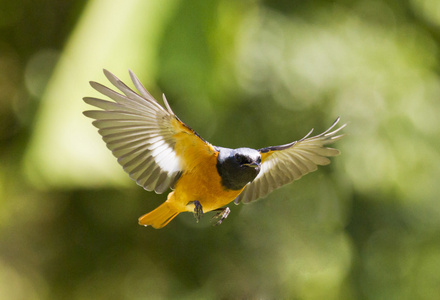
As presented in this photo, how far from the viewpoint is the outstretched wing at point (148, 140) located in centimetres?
168

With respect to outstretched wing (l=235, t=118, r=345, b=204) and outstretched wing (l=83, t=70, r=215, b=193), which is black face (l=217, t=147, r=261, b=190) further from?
outstretched wing (l=235, t=118, r=345, b=204)

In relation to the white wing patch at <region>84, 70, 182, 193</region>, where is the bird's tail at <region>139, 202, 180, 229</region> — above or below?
below

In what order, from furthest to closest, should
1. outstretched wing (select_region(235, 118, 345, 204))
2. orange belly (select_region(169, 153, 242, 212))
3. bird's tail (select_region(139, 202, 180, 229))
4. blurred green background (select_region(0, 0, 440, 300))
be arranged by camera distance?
A: blurred green background (select_region(0, 0, 440, 300))
outstretched wing (select_region(235, 118, 345, 204))
bird's tail (select_region(139, 202, 180, 229))
orange belly (select_region(169, 153, 242, 212))

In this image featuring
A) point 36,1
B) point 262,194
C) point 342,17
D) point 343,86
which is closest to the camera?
point 262,194

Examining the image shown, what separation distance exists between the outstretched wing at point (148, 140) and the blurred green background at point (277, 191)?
297 cm

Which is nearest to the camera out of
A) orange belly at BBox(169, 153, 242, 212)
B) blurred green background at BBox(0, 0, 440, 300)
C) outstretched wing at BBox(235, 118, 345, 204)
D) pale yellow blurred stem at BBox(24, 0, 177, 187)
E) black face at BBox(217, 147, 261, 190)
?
black face at BBox(217, 147, 261, 190)

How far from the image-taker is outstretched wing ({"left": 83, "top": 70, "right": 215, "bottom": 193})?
1679 mm

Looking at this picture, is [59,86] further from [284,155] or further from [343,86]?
[343,86]

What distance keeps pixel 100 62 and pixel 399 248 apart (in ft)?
13.3

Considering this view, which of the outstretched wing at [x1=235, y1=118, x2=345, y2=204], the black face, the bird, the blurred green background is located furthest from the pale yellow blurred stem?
the black face

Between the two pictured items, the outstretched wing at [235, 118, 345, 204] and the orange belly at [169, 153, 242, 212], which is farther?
the outstretched wing at [235, 118, 345, 204]

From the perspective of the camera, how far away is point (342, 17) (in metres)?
6.46

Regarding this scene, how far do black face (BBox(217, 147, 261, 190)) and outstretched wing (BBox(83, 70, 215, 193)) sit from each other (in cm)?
6

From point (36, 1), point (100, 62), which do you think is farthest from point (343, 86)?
point (36, 1)
